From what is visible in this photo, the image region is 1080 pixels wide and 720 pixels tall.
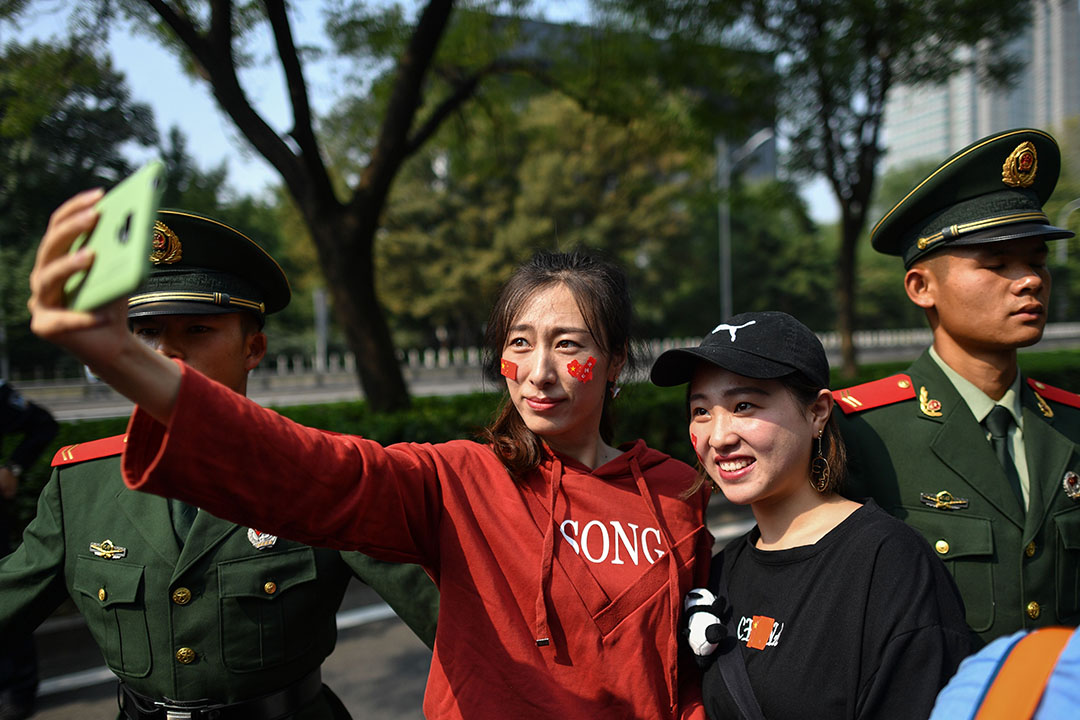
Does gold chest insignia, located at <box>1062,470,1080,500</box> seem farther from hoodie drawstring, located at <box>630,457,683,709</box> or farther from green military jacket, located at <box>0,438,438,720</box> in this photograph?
green military jacket, located at <box>0,438,438,720</box>

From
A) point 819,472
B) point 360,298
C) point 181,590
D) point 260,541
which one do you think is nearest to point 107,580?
point 181,590

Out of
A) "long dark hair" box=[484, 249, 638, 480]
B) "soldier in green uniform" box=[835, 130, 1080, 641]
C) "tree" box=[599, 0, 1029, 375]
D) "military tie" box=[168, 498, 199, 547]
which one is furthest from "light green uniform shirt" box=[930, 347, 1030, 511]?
"tree" box=[599, 0, 1029, 375]

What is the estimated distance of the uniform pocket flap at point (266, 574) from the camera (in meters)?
1.74

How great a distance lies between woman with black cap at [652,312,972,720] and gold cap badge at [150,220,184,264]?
4.21 feet

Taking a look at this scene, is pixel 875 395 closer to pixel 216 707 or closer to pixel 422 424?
pixel 216 707

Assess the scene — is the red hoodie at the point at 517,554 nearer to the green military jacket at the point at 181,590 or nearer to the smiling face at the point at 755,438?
the smiling face at the point at 755,438

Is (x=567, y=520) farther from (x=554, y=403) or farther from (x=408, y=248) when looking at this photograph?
(x=408, y=248)

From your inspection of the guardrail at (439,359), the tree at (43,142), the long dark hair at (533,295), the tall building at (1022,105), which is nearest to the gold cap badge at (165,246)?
the long dark hair at (533,295)

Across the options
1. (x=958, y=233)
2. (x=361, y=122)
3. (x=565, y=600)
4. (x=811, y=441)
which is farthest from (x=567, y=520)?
(x=361, y=122)

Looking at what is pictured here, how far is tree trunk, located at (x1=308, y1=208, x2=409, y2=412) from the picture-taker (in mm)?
6633

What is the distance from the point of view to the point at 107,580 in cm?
174

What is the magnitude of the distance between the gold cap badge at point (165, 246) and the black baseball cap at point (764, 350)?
1308 mm

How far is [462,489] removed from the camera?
154 cm

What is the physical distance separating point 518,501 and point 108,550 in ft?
3.54
